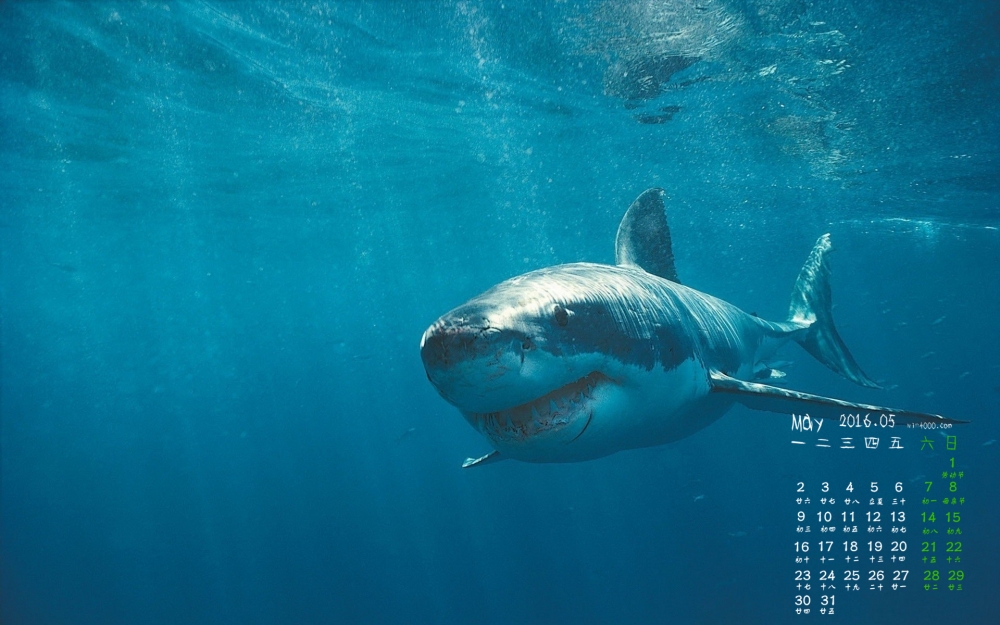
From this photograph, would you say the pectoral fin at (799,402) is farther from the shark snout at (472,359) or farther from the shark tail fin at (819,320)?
the shark tail fin at (819,320)

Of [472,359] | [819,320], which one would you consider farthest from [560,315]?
[819,320]

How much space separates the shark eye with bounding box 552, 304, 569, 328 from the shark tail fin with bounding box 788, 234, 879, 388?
540 cm

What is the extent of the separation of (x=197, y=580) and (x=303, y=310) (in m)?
52.9

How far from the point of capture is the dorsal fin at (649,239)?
5539mm

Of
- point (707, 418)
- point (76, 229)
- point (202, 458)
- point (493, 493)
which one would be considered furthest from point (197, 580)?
point (202, 458)

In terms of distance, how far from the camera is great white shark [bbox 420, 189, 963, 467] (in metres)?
2.15

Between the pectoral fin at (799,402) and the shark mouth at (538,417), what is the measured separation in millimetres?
1570

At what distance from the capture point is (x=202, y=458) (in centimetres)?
5522

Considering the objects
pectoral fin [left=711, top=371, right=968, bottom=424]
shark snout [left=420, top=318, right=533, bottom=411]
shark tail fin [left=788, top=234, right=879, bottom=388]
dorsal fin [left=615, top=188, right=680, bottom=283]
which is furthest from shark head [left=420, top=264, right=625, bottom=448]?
shark tail fin [left=788, top=234, right=879, bottom=388]

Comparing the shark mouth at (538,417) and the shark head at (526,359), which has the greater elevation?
the shark head at (526,359)

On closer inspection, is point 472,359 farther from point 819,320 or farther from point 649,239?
point 819,320

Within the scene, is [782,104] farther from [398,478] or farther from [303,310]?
[303,310]

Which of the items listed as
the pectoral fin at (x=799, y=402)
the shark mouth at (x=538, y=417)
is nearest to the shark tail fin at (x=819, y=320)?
the pectoral fin at (x=799, y=402)

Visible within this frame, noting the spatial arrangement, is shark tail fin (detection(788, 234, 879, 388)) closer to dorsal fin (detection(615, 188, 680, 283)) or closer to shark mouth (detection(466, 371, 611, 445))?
dorsal fin (detection(615, 188, 680, 283))
